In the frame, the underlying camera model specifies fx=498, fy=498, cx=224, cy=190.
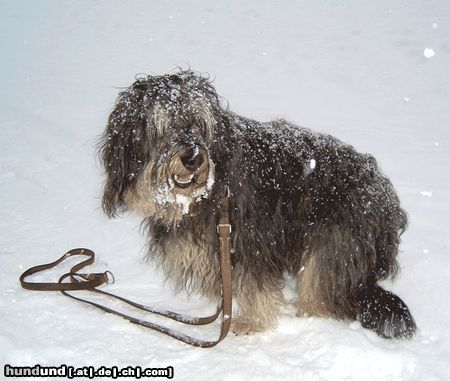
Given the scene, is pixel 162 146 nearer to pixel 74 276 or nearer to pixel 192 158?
pixel 192 158

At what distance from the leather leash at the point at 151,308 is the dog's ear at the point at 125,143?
1.98 ft

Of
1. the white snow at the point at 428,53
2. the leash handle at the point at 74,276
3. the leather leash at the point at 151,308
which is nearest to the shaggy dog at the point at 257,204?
the leather leash at the point at 151,308

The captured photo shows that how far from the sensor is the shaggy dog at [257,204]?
9.98 feet

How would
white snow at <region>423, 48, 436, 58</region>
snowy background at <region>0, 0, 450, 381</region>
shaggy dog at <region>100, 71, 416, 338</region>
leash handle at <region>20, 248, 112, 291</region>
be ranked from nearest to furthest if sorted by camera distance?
shaggy dog at <region>100, 71, 416, 338</region> → snowy background at <region>0, 0, 450, 381</region> → leash handle at <region>20, 248, 112, 291</region> → white snow at <region>423, 48, 436, 58</region>

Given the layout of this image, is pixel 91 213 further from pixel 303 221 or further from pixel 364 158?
pixel 364 158

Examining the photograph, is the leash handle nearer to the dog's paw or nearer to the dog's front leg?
the dog's front leg

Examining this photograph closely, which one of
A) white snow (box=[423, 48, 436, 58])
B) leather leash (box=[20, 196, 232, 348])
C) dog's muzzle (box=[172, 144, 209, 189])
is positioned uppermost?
dog's muzzle (box=[172, 144, 209, 189])

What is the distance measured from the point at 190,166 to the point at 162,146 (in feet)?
0.73

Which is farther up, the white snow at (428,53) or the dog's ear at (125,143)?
the dog's ear at (125,143)

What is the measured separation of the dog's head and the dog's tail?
1.38 m

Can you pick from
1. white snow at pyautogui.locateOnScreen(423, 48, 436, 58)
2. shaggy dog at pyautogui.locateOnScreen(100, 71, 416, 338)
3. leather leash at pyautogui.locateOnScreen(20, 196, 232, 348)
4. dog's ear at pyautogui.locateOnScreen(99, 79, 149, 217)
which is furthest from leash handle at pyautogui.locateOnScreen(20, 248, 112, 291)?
white snow at pyautogui.locateOnScreen(423, 48, 436, 58)

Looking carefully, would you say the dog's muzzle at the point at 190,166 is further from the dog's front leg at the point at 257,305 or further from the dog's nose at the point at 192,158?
the dog's front leg at the point at 257,305

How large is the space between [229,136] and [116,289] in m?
1.69

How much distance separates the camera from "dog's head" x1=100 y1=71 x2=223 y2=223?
294cm
